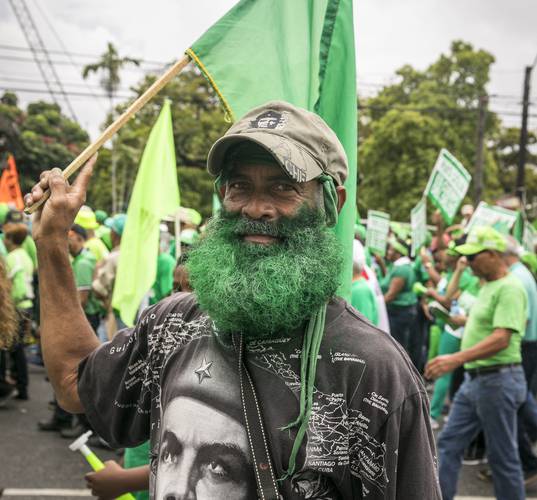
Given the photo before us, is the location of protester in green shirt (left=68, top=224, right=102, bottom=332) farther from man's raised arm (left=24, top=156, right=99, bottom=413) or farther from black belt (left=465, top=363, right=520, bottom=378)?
man's raised arm (left=24, top=156, right=99, bottom=413)

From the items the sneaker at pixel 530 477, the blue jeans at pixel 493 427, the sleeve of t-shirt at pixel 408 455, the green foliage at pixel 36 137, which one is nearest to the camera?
the sleeve of t-shirt at pixel 408 455

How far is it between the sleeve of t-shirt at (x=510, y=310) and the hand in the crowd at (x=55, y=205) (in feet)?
10.3

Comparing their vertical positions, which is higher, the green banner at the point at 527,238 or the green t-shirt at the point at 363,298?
the green banner at the point at 527,238

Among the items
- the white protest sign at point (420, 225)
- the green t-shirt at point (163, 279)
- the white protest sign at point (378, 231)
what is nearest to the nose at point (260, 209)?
the green t-shirt at point (163, 279)

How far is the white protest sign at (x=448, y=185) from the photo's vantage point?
6535 mm

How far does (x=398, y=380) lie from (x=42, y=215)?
962 millimetres

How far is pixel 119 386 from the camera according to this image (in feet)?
5.36

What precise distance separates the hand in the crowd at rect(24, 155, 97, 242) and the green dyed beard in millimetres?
345

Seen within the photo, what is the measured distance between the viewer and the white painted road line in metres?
4.39

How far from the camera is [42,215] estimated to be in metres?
1.55

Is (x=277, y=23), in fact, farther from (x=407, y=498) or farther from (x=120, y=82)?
(x=120, y=82)

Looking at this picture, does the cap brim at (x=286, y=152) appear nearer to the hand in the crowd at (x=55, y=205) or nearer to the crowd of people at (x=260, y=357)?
the crowd of people at (x=260, y=357)

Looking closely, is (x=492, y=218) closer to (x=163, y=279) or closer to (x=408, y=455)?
(x=163, y=279)

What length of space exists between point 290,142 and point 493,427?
3.15 metres
